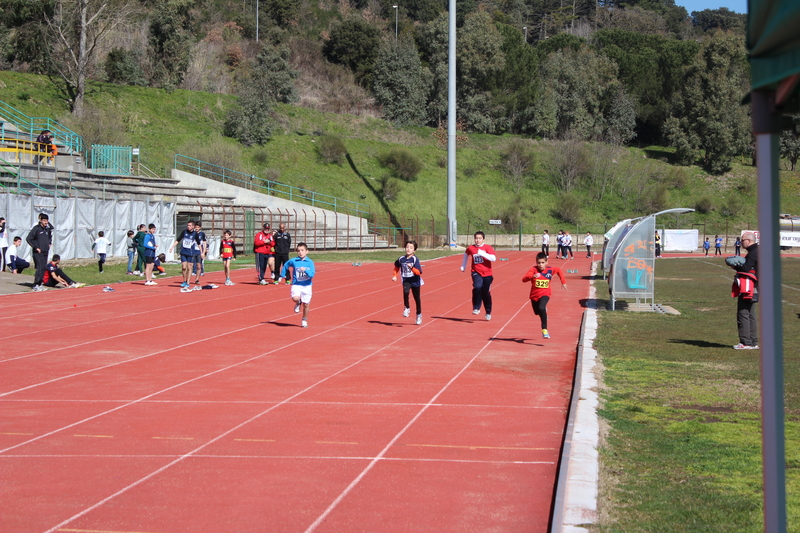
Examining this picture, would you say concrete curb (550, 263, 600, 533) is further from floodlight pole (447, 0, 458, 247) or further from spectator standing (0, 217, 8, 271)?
floodlight pole (447, 0, 458, 247)

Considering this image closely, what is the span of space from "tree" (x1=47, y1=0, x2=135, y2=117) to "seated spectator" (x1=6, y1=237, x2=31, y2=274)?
109ft

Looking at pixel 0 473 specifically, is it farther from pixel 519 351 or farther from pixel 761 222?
pixel 519 351

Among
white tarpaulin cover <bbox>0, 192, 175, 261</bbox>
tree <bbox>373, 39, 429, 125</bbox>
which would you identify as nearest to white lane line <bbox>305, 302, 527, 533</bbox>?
white tarpaulin cover <bbox>0, 192, 175, 261</bbox>

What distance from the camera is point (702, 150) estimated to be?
277ft

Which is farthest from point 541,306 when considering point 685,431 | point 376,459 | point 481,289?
point 376,459

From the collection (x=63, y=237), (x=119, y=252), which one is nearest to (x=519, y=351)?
(x=63, y=237)

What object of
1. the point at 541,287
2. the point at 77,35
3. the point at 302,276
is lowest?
the point at 541,287

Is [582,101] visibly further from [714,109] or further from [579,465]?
[579,465]

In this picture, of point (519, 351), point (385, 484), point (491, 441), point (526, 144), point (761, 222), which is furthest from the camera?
point (526, 144)

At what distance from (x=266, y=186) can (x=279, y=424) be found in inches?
2086

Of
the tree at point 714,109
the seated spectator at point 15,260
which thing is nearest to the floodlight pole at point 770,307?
the seated spectator at point 15,260

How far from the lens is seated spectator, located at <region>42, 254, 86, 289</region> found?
2362 cm

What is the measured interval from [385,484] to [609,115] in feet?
286

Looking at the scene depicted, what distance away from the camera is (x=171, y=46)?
72.9 meters
